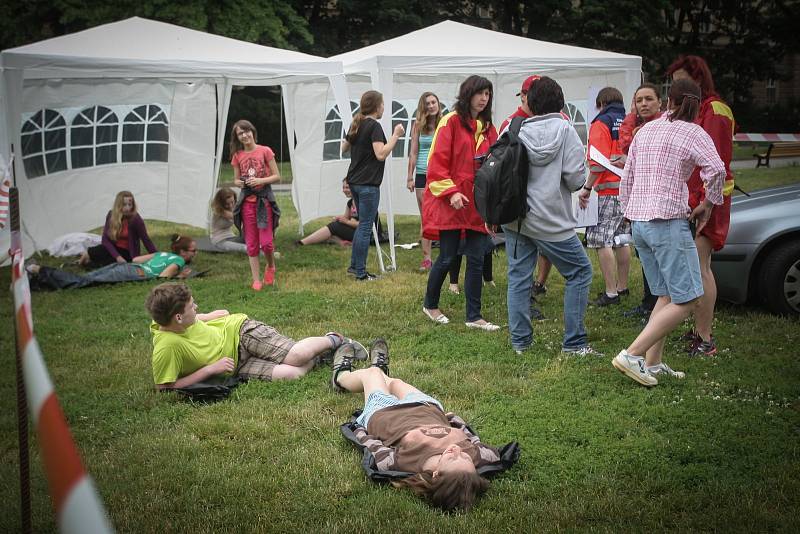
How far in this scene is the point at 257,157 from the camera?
864 cm

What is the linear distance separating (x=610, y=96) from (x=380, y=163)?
2.79 m

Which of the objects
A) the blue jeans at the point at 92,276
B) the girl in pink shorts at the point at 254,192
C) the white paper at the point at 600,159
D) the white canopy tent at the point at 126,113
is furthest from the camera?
the white canopy tent at the point at 126,113

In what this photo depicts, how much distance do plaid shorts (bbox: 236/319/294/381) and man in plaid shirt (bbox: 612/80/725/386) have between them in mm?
2327

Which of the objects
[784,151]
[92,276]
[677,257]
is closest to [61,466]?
[677,257]

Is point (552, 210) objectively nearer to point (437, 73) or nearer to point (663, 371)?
point (663, 371)

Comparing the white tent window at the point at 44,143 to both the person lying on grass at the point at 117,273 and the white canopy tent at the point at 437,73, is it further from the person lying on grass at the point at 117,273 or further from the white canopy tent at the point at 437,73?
the white canopy tent at the point at 437,73

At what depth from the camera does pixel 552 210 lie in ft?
18.6

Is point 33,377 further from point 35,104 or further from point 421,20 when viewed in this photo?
point 421,20

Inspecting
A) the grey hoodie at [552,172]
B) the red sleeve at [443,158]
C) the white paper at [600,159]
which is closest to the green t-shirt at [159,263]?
the red sleeve at [443,158]

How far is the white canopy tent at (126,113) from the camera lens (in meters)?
9.21

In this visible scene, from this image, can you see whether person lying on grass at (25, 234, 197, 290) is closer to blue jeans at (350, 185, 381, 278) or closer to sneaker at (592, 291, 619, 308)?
blue jeans at (350, 185, 381, 278)

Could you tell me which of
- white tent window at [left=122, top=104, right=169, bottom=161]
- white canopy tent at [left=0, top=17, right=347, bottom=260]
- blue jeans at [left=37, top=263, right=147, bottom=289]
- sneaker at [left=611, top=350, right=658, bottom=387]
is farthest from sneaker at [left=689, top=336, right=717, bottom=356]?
white tent window at [left=122, top=104, right=169, bottom=161]

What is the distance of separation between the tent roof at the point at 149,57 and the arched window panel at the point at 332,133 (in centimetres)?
235

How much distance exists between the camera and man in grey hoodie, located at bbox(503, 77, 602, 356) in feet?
18.4
